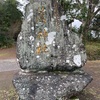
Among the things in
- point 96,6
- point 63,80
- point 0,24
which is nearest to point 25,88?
point 63,80

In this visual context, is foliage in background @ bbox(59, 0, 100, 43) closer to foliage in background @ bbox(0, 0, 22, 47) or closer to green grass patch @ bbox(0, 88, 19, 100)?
foliage in background @ bbox(0, 0, 22, 47)

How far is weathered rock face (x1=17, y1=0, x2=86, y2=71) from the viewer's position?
397 cm

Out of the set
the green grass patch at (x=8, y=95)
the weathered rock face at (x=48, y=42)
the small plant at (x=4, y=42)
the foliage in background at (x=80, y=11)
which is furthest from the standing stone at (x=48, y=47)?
the small plant at (x=4, y=42)

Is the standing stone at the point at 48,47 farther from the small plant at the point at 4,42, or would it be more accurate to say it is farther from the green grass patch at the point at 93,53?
the small plant at the point at 4,42

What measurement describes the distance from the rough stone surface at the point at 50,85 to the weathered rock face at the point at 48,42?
0.47ft

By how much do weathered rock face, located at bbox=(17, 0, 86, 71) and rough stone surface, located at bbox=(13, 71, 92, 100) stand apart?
144 millimetres

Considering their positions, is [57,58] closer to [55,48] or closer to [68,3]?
[55,48]

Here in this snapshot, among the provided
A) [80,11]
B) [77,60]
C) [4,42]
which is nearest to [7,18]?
[4,42]

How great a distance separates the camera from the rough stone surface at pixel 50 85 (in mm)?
3758

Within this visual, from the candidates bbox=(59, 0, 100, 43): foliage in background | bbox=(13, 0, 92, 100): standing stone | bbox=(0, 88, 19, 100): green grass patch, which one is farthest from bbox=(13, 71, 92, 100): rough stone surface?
→ bbox=(59, 0, 100, 43): foliage in background

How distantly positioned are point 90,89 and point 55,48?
1.52m

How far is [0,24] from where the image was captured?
1368 centimetres

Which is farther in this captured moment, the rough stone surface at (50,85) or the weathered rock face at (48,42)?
the weathered rock face at (48,42)

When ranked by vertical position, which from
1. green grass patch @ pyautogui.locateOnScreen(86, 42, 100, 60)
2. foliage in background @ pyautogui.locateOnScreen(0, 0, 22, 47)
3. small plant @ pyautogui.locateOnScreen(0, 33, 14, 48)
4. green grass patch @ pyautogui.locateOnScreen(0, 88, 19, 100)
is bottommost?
green grass patch @ pyautogui.locateOnScreen(0, 88, 19, 100)
